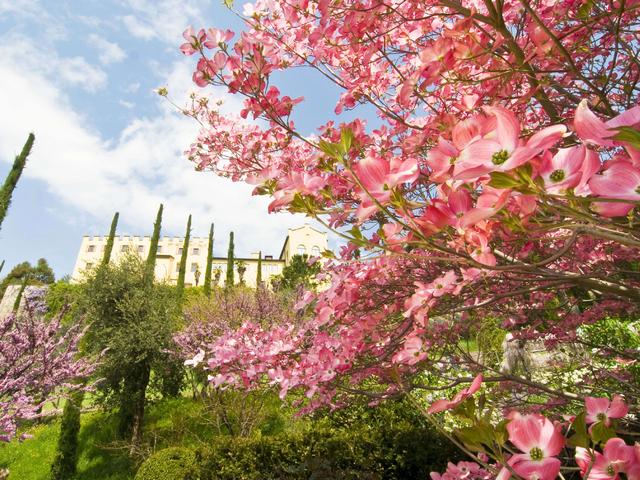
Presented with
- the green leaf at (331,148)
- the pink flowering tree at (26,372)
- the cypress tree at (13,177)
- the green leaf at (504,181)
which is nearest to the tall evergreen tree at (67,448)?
the pink flowering tree at (26,372)

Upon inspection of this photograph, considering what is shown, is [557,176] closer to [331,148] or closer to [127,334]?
[331,148]

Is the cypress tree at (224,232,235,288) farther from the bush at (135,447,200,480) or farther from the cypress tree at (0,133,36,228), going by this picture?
the bush at (135,447,200,480)

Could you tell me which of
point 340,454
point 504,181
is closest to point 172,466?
point 340,454

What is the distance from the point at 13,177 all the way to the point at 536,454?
2379cm

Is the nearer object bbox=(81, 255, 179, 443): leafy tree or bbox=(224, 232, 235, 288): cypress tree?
bbox=(81, 255, 179, 443): leafy tree

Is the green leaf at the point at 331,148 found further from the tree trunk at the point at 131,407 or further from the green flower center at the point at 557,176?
the tree trunk at the point at 131,407

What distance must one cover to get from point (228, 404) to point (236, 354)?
710cm

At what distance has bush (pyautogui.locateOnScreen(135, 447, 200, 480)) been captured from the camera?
5.44 m

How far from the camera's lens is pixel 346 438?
5.33 meters

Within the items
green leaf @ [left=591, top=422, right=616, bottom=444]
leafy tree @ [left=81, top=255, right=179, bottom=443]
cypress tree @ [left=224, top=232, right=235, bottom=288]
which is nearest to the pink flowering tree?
green leaf @ [left=591, top=422, right=616, bottom=444]

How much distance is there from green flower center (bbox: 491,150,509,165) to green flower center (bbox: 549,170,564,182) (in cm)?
11

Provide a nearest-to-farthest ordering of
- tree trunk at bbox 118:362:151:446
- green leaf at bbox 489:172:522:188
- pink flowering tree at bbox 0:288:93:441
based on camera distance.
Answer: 1. green leaf at bbox 489:172:522:188
2. pink flowering tree at bbox 0:288:93:441
3. tree trunk at bbox 118:362:151:446

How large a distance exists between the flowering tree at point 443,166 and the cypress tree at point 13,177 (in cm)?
1988

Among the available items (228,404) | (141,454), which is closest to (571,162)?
(228,404)
